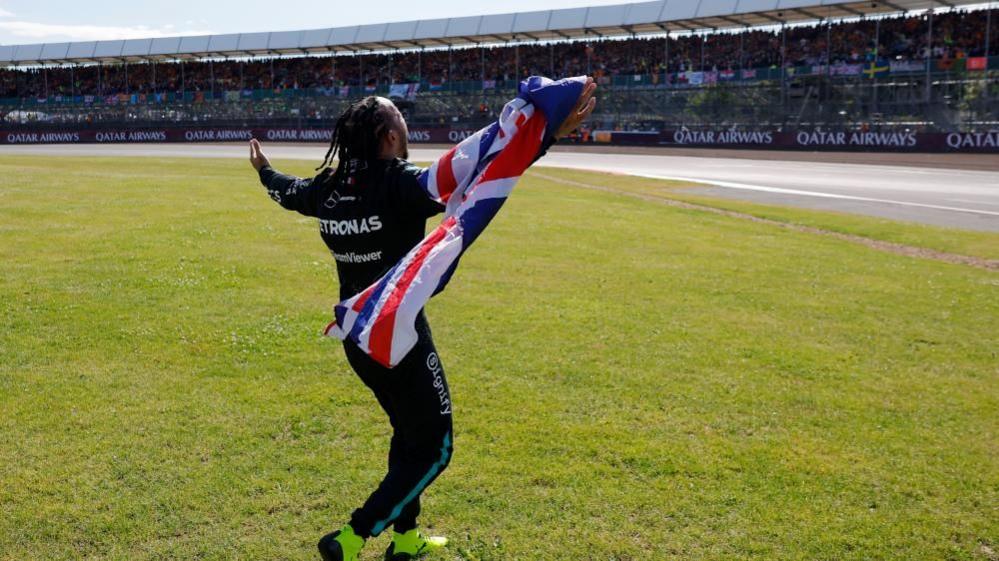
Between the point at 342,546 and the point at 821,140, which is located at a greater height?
the point at 821,140

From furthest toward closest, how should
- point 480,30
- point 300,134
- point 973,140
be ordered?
point 300,134
point 480,30
point 973,140

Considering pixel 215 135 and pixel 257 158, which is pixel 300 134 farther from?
pixel 257 158

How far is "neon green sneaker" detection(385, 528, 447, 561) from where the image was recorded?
3902 mm

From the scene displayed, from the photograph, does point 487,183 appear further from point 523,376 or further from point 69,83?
point 69,83

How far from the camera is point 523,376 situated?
6.57 m

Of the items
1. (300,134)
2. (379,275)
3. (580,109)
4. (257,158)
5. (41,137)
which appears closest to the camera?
(580,109)

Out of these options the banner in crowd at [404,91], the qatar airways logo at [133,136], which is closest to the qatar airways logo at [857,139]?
the banner in crowd at [404,91]

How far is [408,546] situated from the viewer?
12.8ft

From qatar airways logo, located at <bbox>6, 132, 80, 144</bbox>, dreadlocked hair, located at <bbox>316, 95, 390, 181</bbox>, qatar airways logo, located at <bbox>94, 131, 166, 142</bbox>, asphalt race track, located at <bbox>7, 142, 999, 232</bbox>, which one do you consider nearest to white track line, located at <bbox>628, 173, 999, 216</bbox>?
asphalt race track, located at <bbox>7, 142, 999, 232</bbox>

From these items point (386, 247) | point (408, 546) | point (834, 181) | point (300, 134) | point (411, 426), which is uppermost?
point (300, 134)

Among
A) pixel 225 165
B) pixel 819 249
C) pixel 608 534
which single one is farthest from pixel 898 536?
pixel 225 165

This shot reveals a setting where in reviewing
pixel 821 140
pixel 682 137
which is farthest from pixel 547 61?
pixel 821 140

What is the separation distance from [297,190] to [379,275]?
2.15 ft

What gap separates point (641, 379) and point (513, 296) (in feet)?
10.0
